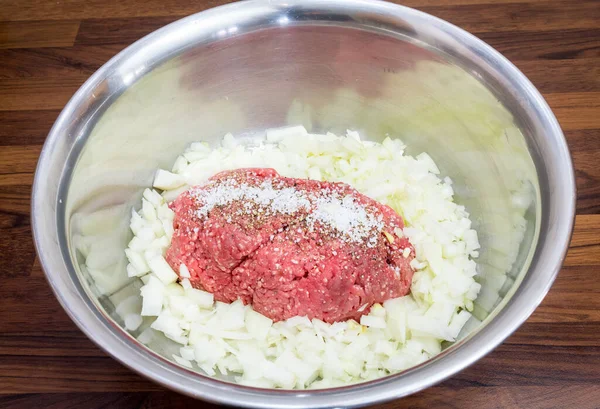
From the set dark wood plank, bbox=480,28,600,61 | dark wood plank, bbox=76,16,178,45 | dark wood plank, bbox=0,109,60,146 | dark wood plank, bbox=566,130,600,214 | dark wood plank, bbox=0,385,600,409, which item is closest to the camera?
dark wood plank, bbox=0,385,600,409

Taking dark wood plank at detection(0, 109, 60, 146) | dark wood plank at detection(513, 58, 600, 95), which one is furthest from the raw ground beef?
dark wood plank at detection(513, 58, 600, 95)

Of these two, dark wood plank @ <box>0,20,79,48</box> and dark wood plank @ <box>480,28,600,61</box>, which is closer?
dark wood plank @ <box>480,28,600,61</box>

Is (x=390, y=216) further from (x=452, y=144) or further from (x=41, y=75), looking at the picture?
(x=41, y=75)

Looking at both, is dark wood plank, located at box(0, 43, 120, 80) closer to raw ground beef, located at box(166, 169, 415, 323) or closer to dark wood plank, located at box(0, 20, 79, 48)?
dark wood plank, located at box(0, 20, 79, 48)

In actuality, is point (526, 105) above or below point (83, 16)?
above

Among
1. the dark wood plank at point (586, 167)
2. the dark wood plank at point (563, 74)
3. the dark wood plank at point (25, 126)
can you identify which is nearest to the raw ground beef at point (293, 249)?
the dark wood plank at point (586, 167)

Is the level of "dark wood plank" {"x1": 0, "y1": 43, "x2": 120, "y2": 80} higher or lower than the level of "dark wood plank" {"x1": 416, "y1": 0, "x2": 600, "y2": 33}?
lower

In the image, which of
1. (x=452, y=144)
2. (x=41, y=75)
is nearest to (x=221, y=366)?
(x=452, y=144)
